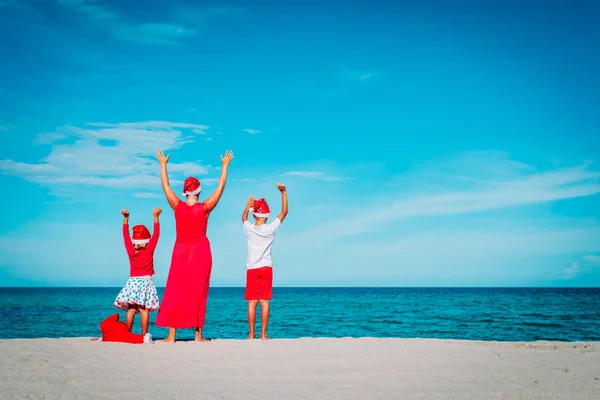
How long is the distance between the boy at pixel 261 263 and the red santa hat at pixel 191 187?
0.90 metres

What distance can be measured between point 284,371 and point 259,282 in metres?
2.80

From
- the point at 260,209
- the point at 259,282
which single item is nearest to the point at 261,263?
the point at 259,282

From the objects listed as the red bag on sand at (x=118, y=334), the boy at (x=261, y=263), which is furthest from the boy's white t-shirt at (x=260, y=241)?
the red bag on sand at (x=118, y=334)

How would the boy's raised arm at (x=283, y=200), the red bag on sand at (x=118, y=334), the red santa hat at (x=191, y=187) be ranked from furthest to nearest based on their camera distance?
the boy's raised arm at (x=283, y=200), the red santa hat at (x=191, y=187), the red bag on sand at (x=118, y=334)

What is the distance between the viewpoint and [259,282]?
305 inches

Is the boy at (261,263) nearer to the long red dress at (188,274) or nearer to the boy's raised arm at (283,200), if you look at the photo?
the boy's raised arm at (283,200)

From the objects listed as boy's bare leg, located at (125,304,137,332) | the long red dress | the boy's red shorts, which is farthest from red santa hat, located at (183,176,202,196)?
boy's bare leg, located at (125,304,137,332)

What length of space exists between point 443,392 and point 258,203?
14.8 ft

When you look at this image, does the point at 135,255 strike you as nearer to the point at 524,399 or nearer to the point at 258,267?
the point at 258,267

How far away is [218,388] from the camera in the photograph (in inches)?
168

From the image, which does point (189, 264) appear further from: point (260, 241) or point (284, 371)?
point (284, 371)

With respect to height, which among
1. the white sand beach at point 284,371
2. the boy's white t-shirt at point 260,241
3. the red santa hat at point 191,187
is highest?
the red santa hat at point 191,187

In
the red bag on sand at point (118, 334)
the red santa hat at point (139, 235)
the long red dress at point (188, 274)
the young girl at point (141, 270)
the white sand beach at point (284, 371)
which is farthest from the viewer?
the red santa hat at point (139, 235)

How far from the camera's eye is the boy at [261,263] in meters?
7.65
